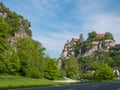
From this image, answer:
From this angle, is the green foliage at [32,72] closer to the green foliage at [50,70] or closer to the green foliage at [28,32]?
the green foliage at [50,70]

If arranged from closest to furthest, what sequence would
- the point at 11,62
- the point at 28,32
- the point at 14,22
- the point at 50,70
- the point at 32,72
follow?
the point at 11,62, the point at 32,72, the point at 50,70, the point at 14,22, the point at 28,32

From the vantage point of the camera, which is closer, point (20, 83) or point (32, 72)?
point (20, 83)

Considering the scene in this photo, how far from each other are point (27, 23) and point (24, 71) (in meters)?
45.6

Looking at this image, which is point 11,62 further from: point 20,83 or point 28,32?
point 28,32

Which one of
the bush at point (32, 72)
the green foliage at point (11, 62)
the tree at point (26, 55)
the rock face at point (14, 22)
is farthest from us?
the rock face at point (14, 22)

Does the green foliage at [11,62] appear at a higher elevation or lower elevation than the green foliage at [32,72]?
higher

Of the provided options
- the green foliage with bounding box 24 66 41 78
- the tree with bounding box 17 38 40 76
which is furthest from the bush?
the tree with bounding box 17 38 40 76

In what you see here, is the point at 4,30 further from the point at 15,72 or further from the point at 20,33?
the point at 20,33

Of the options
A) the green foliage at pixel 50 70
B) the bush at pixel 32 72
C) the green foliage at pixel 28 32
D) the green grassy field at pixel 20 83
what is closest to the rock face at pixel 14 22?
the green foliage at pixel 28 32

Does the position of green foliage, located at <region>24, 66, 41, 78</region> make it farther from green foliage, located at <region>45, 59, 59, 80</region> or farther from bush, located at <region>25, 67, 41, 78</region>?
green foliage, located at <region>45, 59, 59, 80</region>

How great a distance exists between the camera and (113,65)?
655 ft

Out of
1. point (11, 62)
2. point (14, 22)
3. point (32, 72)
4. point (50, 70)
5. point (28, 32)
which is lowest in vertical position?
point (32, 72)

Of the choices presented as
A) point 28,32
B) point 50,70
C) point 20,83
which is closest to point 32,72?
point 50,70

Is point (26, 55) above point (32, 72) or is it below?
above
